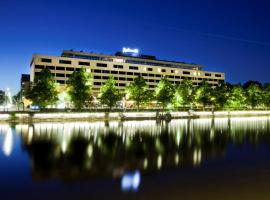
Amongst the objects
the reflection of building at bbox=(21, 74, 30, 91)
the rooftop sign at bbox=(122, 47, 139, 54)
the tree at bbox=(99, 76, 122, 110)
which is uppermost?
the rooftop sign at bbox=(122, 47, 139, 54)

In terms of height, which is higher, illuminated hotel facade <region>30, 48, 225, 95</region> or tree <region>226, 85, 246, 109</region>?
illuminated hotel facade <region>30, 48, 225, 95</region>

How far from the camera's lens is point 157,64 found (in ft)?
478

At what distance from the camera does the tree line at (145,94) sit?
209 ft

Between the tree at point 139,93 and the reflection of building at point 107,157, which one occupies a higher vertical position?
the tree at point 139,93

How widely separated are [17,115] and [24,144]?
2729 cm

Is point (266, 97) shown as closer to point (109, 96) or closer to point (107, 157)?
point (109, 96)

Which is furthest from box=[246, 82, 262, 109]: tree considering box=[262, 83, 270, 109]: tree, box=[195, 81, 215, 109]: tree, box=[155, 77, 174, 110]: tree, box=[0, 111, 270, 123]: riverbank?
box=[155, 77, 174, 110]: tree

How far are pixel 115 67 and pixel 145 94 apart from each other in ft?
176

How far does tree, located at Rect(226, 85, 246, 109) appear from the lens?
96700 mm

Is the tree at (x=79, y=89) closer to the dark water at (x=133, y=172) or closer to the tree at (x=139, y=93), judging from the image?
the tree at (x=139, y=93)

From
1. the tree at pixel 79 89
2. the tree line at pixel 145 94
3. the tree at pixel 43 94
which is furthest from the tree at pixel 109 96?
the tree at pixel 43 94

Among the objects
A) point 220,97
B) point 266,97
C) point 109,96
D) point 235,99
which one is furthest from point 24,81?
point 266,97

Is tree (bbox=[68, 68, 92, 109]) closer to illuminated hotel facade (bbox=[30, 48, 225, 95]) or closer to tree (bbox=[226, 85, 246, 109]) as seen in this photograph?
illuminated hotel facade (bbox=[30, 48, 225, 95])

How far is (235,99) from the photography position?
98.0 m
